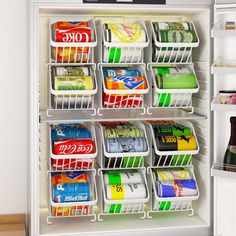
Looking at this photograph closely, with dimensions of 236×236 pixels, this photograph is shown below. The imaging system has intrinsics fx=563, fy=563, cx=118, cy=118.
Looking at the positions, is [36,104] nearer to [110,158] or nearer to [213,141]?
[110,158]

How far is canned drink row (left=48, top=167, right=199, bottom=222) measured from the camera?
302 cm

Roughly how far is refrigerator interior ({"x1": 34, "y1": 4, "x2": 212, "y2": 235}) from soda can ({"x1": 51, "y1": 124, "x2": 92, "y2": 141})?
0.40ft

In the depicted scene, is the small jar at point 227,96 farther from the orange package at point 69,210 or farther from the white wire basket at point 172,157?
the orange package at point 69,210

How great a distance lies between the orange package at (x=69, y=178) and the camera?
121 inches

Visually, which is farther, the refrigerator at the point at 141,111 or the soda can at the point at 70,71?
the soda can at the point at 70,71

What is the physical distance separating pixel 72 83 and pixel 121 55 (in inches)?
12.2

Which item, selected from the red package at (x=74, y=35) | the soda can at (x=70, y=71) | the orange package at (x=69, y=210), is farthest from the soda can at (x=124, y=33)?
the orange package at (x=69, y=210)

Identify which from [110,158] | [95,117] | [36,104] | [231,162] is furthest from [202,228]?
[36,104]

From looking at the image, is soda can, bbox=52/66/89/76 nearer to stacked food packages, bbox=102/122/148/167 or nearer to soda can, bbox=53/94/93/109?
soda can, bbox=53/94/93/109

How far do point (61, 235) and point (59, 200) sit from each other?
18 cm

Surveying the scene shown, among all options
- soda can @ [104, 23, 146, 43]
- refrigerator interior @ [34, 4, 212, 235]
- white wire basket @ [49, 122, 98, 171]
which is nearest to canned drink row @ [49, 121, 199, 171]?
white wire basket @ [49, 122, 98, 171]

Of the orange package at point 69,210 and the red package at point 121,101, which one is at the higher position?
the red package at point 121,101

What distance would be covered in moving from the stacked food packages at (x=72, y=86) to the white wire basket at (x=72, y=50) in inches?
2.3

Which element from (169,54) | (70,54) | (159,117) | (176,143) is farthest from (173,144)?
(70,54)
